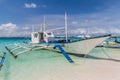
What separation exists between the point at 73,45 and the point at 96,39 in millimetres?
2382

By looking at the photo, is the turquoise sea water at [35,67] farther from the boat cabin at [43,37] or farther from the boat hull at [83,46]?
the boat cabin at [43,37]

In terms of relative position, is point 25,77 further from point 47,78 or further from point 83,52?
A: point 83,52

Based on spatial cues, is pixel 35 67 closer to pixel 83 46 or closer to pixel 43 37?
pixel 83 46

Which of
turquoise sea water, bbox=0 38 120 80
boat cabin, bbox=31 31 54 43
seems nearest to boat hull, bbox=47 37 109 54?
turquoise sea water, bbox=0 38 120 80

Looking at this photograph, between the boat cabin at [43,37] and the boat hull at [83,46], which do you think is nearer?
the boat hull at [83,46]

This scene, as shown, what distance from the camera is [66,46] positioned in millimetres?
12609

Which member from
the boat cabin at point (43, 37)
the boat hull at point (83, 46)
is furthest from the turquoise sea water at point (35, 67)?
the boat cabin at point (43, 37)

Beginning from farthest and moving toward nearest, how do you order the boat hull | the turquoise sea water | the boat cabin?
the boat cabin
the boat hull
the turquoise sea water

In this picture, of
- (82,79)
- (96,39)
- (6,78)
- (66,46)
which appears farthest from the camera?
(66,46)

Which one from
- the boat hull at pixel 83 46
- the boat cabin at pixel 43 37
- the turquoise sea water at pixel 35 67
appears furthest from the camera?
the boat cabin at pixel 43 37

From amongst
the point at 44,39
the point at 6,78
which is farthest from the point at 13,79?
the point at 44,39

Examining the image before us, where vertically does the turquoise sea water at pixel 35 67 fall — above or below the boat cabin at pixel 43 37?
below

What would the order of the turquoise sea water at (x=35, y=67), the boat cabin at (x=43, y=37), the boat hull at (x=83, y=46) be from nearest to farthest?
the turquoise sea water at (x=35, y=67) < the boat hull at (x=83, y=46) < the boat cabin at (x=43, y=37)

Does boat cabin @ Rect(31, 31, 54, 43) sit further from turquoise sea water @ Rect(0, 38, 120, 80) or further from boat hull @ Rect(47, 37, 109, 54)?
turquoise sea water @ Rect(0, 38, 120, 80)
